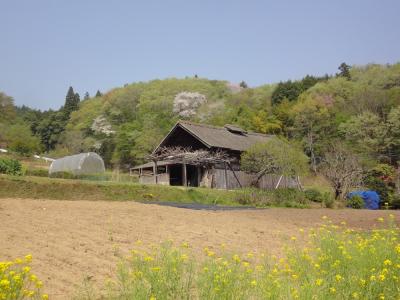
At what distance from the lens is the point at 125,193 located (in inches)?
862

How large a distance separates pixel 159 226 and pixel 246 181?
23609mm

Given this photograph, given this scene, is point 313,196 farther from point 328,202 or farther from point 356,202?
point 328,202

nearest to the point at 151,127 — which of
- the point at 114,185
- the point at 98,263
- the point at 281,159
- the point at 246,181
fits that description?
the point at 246,181

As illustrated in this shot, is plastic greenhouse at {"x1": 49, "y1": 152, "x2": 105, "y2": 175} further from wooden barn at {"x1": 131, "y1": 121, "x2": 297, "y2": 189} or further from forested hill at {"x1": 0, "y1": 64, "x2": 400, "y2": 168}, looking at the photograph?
forested hill at {"x1": 0, "y1": 64, "x2": 400, "y2": 168}

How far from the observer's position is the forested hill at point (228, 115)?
47531 mm

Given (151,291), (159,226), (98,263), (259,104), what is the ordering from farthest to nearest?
(259,104), (159,226), (98,263), (151,291)

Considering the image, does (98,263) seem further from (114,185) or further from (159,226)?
(114,185)

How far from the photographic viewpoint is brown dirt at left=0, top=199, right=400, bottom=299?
6.60 m

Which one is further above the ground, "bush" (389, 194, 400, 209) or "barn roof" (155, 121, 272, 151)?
"barn roof" (155, 121, 272, 151)

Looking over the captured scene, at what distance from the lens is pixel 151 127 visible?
6188 cm

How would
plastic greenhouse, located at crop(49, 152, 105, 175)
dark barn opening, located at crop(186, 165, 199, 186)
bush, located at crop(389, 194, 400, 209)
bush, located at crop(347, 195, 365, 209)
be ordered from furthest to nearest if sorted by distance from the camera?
plastic greenhouse, located at crop(49, 152, 105, 175), dark barn opening, located at crop(186, 165, 199, 186), bush, located at crop(389, 194, 400, 209), bush, located at crop(347, 195, 365, 209)

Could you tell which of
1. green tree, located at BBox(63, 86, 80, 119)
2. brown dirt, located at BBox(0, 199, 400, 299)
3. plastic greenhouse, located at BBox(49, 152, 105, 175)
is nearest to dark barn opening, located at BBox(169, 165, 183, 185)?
plastic greenhouse, located at BBox(49, 152, 105, 175)

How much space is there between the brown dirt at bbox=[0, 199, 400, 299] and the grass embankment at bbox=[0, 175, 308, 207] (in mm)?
6462

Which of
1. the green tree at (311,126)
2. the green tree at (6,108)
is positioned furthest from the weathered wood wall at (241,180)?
the green tree at (6,108)
